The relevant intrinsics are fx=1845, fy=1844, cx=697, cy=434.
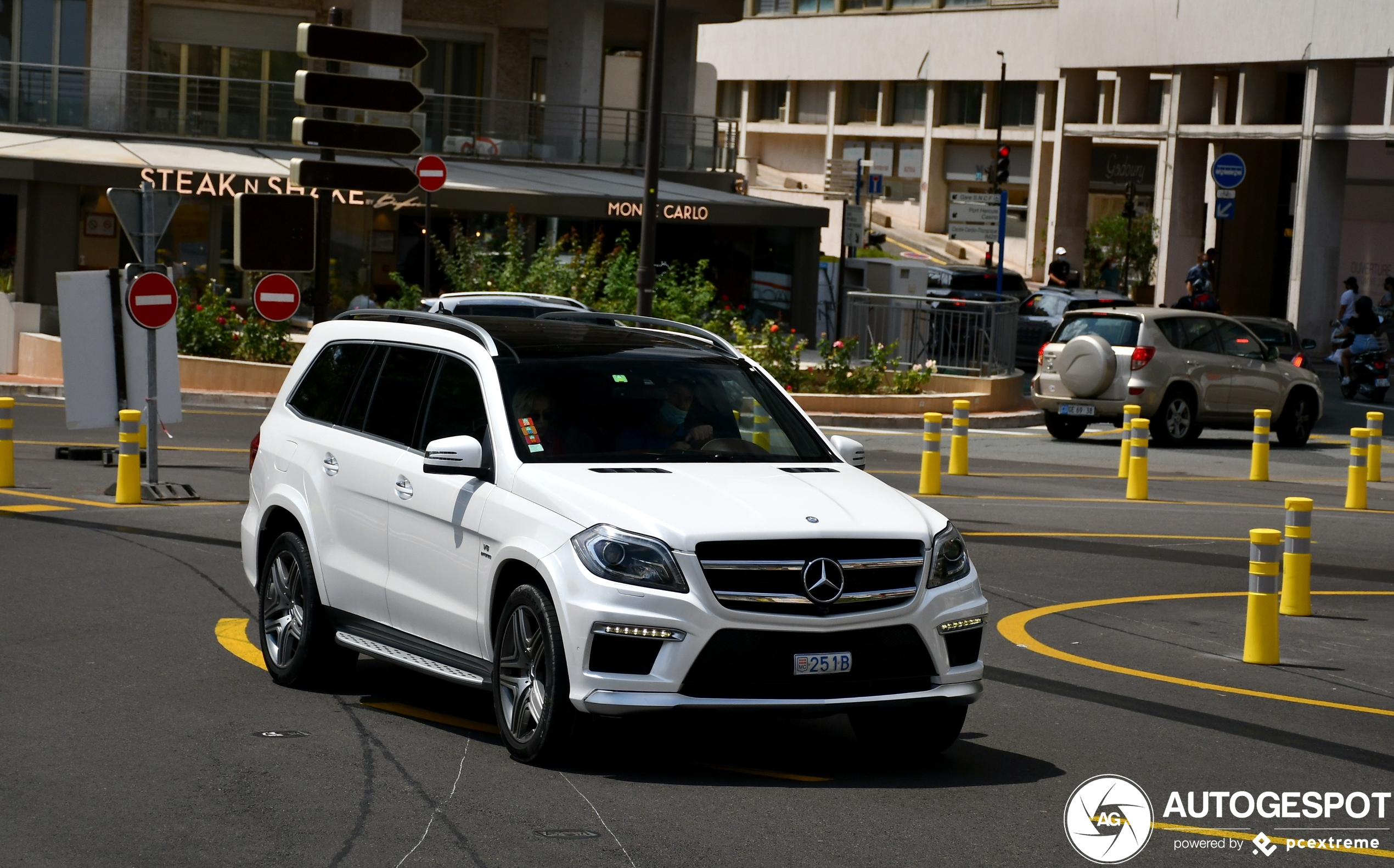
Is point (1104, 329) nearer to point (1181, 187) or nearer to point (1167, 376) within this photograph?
point (1167, 376)

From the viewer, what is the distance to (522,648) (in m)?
7.11

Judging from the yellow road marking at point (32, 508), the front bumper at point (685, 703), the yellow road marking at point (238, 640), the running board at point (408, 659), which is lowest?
the yellow road marking at point (32, 508)

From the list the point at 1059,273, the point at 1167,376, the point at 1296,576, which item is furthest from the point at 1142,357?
the point at 1059,273

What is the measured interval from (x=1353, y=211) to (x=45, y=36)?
32650 mm

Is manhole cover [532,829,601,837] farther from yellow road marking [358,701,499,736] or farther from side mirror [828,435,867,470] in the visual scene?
side mirror [828,435,867,470]

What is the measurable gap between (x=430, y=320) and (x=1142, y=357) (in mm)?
17163

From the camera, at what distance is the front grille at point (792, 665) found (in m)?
6.71

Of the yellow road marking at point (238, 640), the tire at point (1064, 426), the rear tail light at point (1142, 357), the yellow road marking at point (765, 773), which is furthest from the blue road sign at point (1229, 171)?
the yellow road marking at point (765, 773)

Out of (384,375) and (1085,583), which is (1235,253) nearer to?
(1085,583)

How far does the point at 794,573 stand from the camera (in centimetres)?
677

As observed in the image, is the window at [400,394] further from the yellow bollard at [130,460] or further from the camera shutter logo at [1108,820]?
the yellow bollard at [130,460]

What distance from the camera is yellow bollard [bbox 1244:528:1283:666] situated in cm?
998

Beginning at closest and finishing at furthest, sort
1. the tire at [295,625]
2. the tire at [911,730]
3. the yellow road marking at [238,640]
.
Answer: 1. the tire at [911,730]
2. the tire at [295,625]
3. the yellow road marking at [238,640]

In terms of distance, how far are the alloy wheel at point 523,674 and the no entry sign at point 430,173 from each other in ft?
65.4
